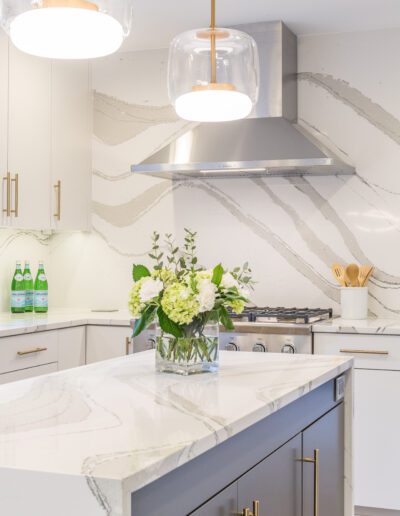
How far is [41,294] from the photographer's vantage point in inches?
175

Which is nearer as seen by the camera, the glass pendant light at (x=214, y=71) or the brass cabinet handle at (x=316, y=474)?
the glass pendant light at (x=214, y=71)

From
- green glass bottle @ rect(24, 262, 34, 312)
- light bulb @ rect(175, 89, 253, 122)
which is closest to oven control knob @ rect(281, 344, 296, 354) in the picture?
green glass bottle @ rect(24, 262, 34, 312)

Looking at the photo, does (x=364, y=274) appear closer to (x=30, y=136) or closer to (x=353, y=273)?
(x=353, y=273)

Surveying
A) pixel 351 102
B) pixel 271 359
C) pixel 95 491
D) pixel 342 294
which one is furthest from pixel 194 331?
pixel 351 102

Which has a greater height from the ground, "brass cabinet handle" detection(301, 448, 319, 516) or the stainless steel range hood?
the stainless steel range hood

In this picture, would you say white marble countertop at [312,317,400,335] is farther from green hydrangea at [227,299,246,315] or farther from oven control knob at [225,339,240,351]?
green hydrangea at [227,299,246,315]

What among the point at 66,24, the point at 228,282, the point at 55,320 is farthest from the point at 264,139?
the point at 66,24

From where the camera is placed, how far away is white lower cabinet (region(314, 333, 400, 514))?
3582 millimetres

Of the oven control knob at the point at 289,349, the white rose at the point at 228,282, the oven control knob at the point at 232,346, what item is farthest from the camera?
the oven control knob at the point at 232,346

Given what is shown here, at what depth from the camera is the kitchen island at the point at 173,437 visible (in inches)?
47.4

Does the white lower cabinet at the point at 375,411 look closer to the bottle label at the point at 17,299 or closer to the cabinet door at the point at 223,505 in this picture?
the bottle label at the point at 17,299

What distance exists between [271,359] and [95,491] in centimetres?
137

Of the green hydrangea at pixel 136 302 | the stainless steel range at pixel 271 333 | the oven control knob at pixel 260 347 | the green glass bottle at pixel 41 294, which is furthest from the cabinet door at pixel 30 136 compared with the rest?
the green hydrangea at pixel 136 302

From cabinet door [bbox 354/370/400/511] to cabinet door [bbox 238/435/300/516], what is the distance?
1.56m
